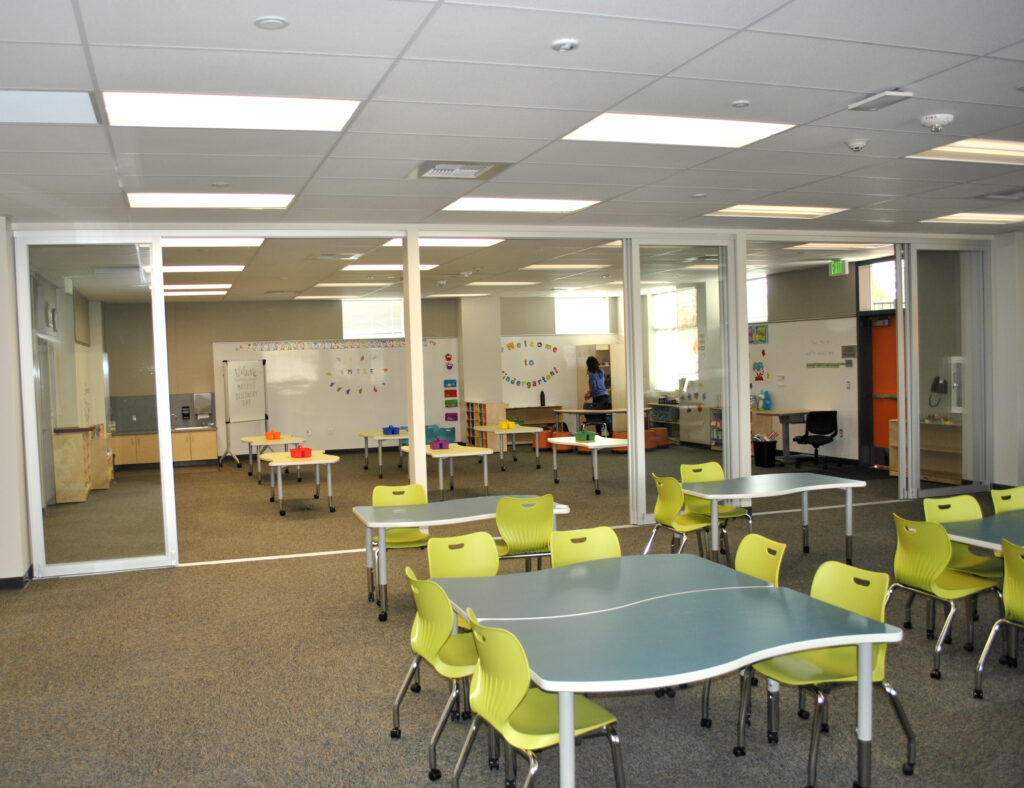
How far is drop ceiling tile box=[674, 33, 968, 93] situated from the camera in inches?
143

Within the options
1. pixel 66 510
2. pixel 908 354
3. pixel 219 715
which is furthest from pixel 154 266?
pixel 908 354

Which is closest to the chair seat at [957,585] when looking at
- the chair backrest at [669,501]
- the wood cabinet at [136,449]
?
the chair backrest at [669,501]

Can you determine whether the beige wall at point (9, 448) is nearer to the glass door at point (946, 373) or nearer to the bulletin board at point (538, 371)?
the glass door at point (946, 373)

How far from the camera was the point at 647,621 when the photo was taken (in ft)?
10.7

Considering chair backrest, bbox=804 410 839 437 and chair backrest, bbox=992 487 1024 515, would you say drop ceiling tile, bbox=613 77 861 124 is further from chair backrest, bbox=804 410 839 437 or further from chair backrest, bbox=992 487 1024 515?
chair backrest, bbox=804 410 839 437

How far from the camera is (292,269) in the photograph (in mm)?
10805

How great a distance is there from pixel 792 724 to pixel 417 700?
1866mm

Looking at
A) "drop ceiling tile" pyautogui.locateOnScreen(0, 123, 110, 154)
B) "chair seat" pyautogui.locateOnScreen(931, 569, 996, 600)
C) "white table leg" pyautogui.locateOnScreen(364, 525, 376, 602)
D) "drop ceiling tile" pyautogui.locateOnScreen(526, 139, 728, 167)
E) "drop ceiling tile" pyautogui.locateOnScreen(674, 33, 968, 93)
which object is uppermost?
"drop ceiling tile" pyautogui.locateOnScreen(526, 139, 728, 167)

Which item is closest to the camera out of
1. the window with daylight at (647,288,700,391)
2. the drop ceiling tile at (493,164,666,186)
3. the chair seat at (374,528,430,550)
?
the drop ceiling tile at (493,164,666,186)

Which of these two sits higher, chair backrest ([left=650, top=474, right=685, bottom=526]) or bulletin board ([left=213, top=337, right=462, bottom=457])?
bulletin board ([left=213, top=337, right=462, bottom=457])

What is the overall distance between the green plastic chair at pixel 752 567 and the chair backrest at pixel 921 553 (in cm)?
96

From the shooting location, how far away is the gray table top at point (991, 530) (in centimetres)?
446

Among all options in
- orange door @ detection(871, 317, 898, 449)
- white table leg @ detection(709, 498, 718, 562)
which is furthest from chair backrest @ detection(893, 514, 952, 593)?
orange door @ detection(871, 317, 898, 449)

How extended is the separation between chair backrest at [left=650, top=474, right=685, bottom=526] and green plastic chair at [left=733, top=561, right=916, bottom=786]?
259 cm
